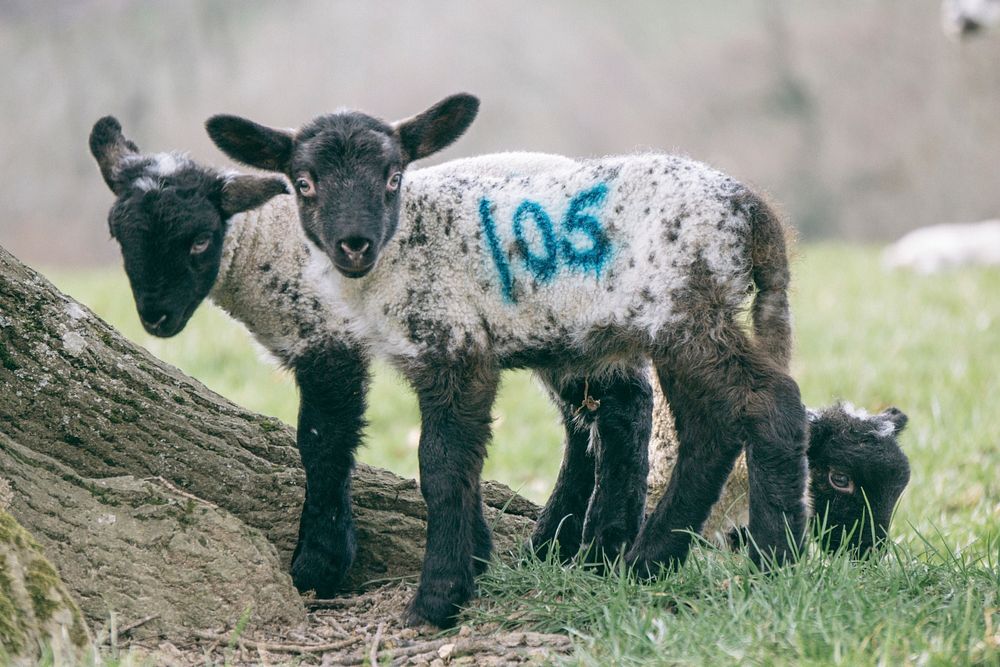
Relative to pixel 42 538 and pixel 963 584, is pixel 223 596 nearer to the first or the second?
pixel 42 538

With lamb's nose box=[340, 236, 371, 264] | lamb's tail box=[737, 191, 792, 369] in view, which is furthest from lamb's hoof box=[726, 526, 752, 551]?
lamb's nose box=[340, 236, 371, 264]

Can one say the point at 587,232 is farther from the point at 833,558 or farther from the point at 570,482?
the point at 833,558

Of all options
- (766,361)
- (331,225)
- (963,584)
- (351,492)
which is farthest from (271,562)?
(963,584)

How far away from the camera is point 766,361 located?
434 cm

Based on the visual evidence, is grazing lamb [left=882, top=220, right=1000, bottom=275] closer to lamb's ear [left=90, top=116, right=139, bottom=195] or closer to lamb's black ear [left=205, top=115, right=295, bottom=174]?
lamb's black ear [left=205, top=115, right=295, bottom=174]

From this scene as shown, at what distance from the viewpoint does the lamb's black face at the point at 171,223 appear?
4.80 m

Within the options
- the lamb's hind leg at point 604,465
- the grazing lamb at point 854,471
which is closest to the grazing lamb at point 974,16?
the grazing lamb at point 854,471

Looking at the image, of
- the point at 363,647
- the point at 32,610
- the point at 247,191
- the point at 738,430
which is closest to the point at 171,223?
the point at 247,191

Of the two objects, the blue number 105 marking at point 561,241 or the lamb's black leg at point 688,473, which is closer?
the lamb's black leg at point 688,473

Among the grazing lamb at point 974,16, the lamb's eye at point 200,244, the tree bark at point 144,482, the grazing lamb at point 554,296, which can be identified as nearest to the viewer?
the tree bark at point 144,482

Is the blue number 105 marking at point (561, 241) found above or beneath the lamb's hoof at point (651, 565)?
above

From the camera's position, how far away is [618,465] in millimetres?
5031

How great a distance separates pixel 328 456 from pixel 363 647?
0.94 meters

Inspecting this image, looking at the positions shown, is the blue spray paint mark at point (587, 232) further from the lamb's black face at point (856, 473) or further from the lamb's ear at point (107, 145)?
the lamb's ear at point (107, 145)
